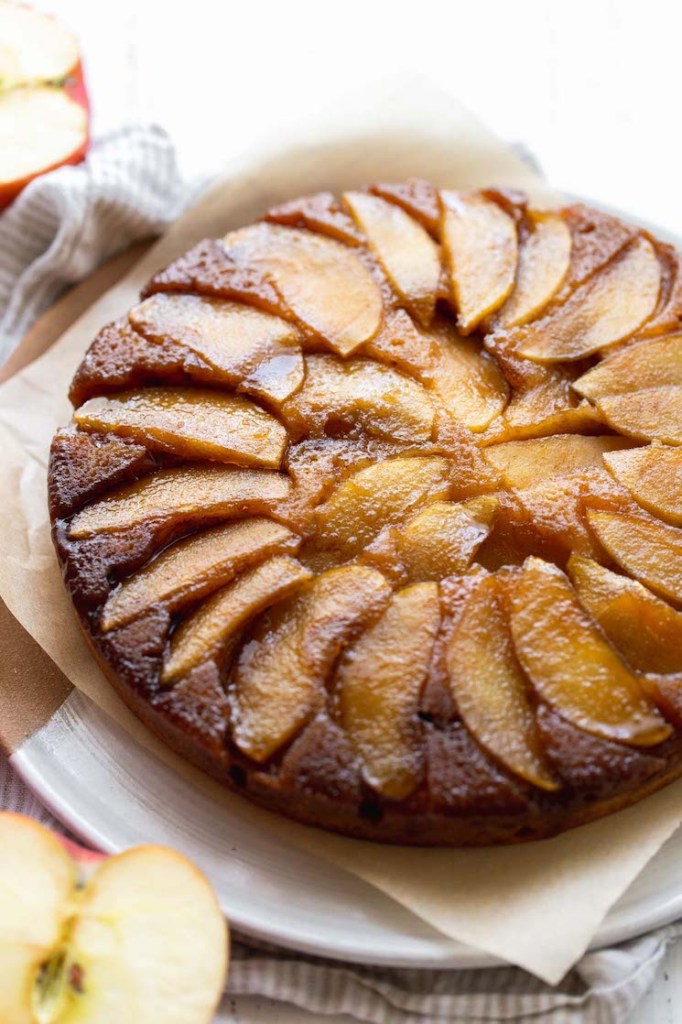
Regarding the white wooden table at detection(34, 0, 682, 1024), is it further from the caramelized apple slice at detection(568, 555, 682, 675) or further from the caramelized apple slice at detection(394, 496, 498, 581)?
the caramelized apple slice at detection(568, 555, 682, 675)

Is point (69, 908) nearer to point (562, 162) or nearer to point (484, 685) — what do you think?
point (484, 685)

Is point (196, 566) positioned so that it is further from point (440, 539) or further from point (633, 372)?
point (633, 372)

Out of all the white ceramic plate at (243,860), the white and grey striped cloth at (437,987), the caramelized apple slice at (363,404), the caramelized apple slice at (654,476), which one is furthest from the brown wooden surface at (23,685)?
the caramelized apple slice at (654,476)

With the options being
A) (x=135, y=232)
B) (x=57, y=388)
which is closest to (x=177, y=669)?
(x=57, y=388)

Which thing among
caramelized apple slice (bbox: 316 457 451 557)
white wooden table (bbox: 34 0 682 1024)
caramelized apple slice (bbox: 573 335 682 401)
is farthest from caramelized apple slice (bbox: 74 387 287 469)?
white wooden table (bbox: 34 0 682 1024)

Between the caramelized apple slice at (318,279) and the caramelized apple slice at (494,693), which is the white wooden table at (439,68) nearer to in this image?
the caramelized apple slice at (318,279)

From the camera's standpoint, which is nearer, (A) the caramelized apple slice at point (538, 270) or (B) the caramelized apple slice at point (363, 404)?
(B) the caramelized apple slice at point (363, 404)

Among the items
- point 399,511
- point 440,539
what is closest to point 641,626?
point 440,539
